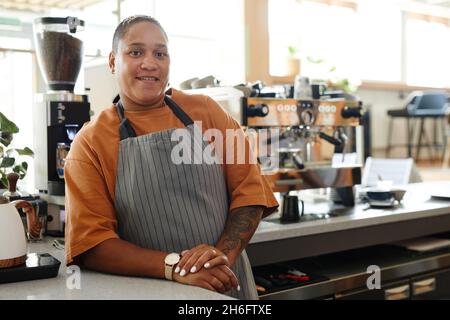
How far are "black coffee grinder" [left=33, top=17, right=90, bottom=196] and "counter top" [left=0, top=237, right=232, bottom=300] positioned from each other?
710 mm

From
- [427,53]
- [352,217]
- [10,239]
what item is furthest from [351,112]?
[427,53]

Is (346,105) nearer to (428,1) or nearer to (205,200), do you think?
(205,200)

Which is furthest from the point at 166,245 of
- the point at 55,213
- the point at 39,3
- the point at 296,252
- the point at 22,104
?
the point at 39,3

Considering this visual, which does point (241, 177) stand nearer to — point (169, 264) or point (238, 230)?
point (238, 230)

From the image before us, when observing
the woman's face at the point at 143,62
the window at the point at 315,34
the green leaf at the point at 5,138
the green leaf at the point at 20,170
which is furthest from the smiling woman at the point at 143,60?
the window at the point at 315,34

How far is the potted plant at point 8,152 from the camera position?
1.78m

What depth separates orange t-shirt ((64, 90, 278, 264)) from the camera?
140 centimetres

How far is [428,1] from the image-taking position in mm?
8391

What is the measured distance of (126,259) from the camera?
1382mm

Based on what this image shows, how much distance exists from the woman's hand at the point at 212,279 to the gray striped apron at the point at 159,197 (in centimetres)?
15

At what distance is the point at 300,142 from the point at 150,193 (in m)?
1.36

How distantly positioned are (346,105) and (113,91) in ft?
3.63

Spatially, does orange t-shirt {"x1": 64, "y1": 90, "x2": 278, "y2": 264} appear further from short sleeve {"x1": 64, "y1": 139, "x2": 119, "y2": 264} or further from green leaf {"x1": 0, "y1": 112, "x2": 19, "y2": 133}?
green leaf {"x1": 0, "y1": 112, "x2": 19, "y2": 133}

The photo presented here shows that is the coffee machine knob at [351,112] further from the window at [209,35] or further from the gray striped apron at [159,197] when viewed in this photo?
the window at [209,35]
